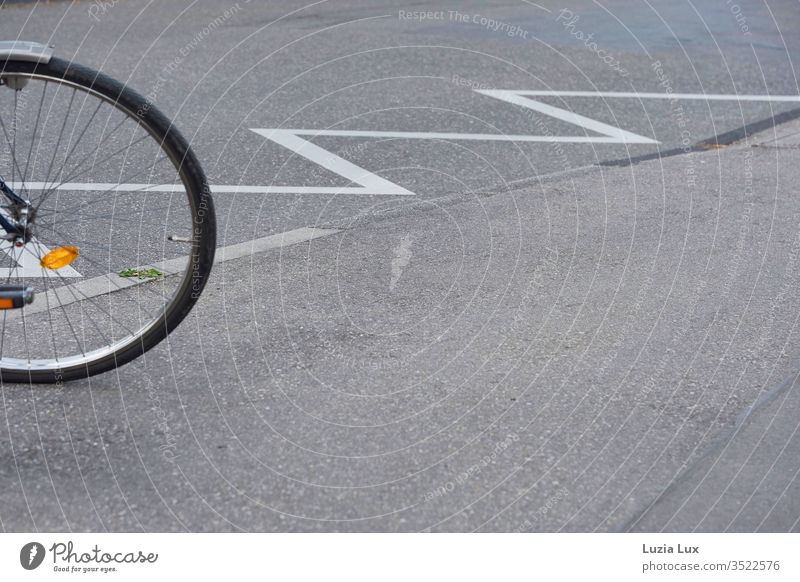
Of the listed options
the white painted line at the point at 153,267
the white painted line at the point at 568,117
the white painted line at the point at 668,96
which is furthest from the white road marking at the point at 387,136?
the white painted line at the point at 153,267

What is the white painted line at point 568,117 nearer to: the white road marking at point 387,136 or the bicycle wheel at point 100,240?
the white road marking at point 387,136

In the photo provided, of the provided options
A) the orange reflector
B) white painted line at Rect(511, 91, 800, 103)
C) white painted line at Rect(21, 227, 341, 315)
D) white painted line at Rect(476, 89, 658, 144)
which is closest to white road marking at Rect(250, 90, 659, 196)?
white painted line at Rect(476, 89, 658, 144)

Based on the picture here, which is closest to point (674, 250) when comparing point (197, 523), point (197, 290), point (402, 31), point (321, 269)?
point (321, 269)

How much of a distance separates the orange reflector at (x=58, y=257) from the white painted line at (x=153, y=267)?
38cm

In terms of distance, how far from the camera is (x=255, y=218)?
4855mm

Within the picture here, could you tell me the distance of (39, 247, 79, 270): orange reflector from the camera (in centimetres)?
316

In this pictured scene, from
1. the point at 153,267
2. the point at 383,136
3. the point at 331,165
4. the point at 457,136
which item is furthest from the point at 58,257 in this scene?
the point at 457,136

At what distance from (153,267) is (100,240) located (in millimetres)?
411

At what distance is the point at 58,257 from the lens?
319 cm

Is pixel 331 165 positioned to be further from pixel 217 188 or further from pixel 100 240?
pixel 100 240

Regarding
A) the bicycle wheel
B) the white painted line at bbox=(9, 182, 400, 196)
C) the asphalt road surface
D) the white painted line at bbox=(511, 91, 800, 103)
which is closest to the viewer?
the asphalt road surface

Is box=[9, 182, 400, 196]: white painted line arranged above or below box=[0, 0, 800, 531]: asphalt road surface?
above

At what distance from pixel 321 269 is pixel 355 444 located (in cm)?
139

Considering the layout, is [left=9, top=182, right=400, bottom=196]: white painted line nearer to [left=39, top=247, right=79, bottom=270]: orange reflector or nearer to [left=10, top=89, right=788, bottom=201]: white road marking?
[left=10, top=89, right=788, bottom=201]: white road marking
